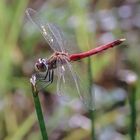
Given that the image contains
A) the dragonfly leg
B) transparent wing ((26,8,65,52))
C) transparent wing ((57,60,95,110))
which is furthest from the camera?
transparent wing ((26,8,65,52))

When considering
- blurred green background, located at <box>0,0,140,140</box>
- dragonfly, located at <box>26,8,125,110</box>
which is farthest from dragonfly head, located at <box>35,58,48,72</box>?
blurred green background, located at <box>0,0,140,140</box>

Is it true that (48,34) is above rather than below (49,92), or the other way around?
above

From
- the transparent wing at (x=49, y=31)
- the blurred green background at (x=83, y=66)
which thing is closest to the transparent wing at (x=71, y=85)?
the transparent wing at (x=49, y=31)

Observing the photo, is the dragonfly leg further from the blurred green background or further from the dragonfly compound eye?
the blurred green background

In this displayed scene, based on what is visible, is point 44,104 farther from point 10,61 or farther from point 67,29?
point 67,29

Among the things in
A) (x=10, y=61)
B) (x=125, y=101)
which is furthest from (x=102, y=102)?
(x=10, y=61)

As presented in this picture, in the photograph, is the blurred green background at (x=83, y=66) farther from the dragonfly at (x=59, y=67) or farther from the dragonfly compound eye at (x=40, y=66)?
the dragonfly compound eye at (x=40, y=66)
